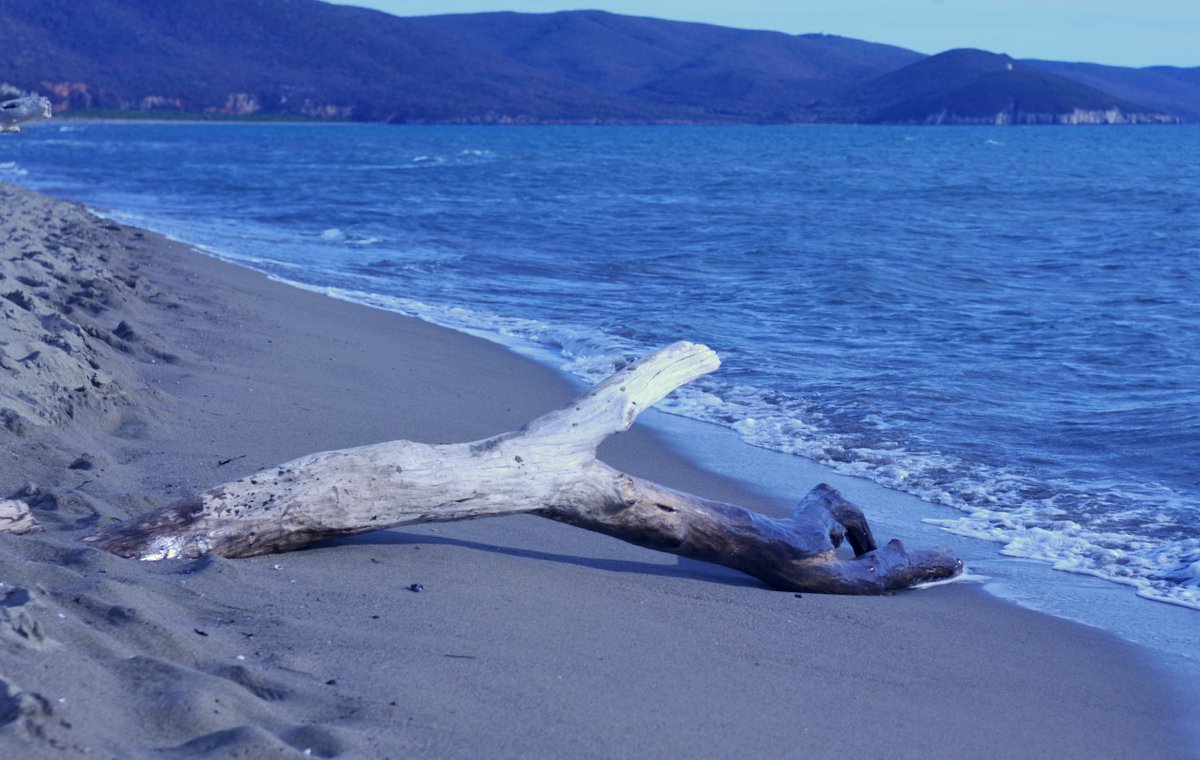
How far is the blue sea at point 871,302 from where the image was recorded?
620 centimetres

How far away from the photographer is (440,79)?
150250 mm

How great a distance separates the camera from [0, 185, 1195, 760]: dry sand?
2.68 meters

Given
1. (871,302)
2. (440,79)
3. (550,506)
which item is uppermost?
(440,79)

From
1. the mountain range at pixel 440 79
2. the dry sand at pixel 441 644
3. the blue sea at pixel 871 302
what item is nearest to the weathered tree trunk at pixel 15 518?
the dry sand at pixel 441 644

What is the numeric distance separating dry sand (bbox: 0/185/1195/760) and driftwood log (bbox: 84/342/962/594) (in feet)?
0.32

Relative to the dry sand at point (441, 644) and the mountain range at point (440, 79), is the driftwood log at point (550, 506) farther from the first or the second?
the mountain range at point (440, 79)

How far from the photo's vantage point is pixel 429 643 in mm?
3307

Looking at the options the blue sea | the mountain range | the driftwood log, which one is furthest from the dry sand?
the mountain range

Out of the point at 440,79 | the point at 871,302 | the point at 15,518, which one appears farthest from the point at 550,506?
the point at 440,79

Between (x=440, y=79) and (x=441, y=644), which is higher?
(x=440, y=79)

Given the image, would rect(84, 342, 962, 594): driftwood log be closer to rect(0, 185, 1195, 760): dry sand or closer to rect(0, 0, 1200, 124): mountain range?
rect(0, 185, 1195, 760): dry sand

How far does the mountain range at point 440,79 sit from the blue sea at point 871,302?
9369 centimetres

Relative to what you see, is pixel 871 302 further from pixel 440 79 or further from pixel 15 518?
pixel 440 79

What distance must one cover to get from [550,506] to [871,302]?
8.89 metres
